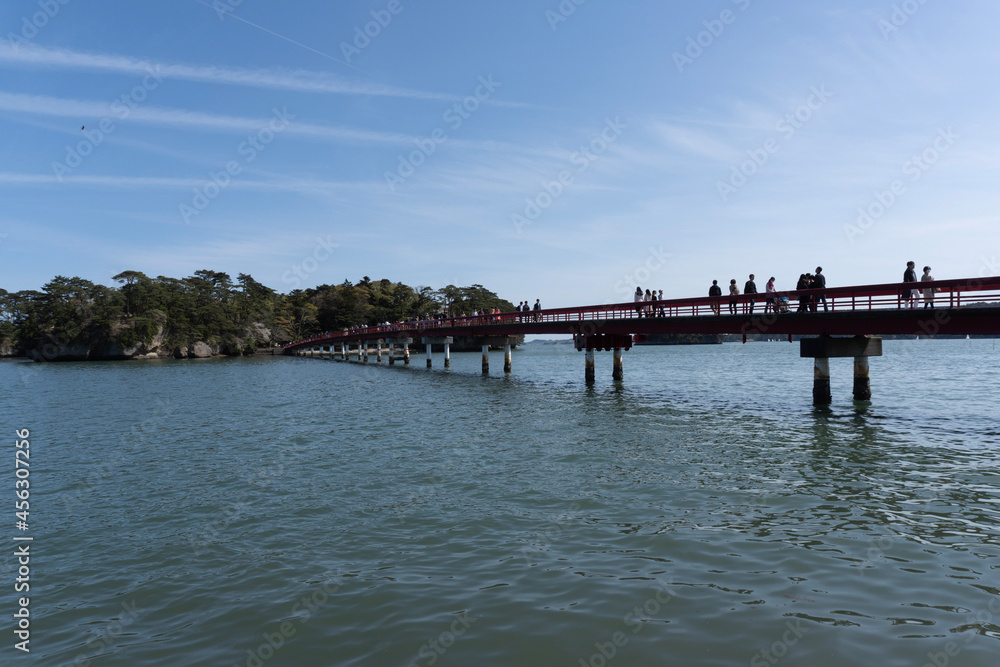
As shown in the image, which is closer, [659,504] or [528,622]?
[528,622]

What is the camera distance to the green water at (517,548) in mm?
Answer: 6594

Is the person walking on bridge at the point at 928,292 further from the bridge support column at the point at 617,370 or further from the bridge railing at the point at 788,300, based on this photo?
the bridge support column at the point at 617,370

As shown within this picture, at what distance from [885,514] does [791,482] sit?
2.59 metres

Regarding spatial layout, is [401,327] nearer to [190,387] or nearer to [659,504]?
[190,387]

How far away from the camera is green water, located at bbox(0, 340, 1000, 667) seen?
6.59 m

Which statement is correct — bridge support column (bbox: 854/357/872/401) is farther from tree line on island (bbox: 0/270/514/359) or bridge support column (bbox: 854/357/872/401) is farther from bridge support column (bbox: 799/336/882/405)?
tree line on island (bbox: 0/270/514/359)

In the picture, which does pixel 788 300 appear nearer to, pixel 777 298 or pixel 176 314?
pixel 777 298

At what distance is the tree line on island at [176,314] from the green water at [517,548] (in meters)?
111

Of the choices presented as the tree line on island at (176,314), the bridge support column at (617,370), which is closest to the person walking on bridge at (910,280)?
the bridge support column at (617,370)

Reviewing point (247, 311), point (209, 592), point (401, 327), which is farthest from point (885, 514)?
point (247, 311)

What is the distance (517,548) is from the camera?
9.41 m

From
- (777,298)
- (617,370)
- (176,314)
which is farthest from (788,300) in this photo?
(176,314)

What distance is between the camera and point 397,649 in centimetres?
650

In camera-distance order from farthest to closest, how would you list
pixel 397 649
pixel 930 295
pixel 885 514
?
pixel 930 295 < pixel 885 514 < pixel 397 649
